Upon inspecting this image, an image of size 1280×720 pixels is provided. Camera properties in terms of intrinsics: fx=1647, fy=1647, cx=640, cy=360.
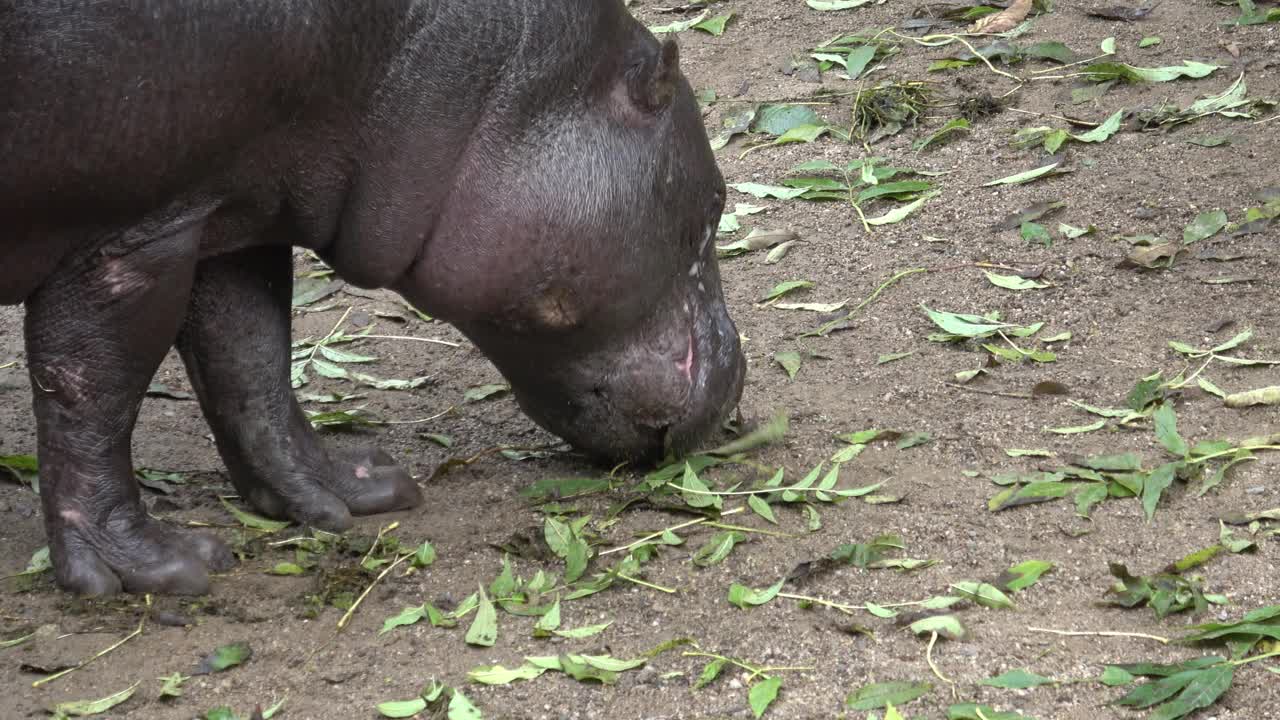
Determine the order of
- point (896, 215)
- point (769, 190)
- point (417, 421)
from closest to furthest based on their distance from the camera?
point (417, 421), point (896, 215), point (769, 190)

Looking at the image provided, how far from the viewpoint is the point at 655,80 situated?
3635 millimetres

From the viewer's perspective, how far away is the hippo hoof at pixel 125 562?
3516 mm

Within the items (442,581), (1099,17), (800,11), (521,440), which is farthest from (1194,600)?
(800,11)

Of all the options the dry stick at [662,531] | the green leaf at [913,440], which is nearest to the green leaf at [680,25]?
the green leaf at [913,440]

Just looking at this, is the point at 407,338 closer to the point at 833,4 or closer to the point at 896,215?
the point at 896,215

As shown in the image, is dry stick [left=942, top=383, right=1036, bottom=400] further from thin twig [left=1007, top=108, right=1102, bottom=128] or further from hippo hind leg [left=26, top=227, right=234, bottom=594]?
hippo hind leg [left=26, top=227, right=234, bottom=594]

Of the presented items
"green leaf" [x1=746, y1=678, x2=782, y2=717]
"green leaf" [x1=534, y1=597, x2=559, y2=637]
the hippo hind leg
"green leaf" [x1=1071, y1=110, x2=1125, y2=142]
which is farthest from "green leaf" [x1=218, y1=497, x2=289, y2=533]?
"green leaf" [x1=1071, y1=110, x2=1125, y2=142]

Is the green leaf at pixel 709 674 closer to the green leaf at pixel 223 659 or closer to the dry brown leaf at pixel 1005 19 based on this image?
the green leaf at pixel 223 659

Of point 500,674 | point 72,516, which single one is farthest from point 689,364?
point 72,516

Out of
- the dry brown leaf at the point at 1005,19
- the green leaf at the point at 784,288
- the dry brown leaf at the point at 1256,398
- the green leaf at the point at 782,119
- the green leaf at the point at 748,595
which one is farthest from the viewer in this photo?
the dry brown leaf at the point at 1005,19

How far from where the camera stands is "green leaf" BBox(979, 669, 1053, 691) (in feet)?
9.78

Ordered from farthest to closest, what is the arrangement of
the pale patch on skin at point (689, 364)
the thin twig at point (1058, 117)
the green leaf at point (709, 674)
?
the thin twig at point (1058, 117) < the pale patch on skin at point (689, 364) < the green leaf at point (709, 674)

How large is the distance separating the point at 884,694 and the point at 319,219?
1.56 metres

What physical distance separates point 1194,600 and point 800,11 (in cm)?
460
